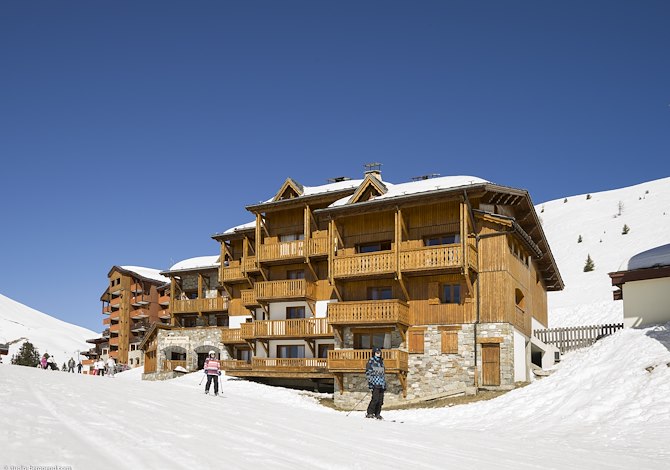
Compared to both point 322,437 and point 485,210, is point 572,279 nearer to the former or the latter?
point 485,210

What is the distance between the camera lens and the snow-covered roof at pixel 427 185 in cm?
3365

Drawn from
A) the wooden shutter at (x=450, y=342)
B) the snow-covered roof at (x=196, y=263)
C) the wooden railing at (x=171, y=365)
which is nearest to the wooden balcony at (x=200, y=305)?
the snow-covered roof at (x=196, y=263)

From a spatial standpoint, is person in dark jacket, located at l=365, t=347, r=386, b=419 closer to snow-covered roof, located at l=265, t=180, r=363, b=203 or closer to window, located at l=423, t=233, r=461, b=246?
window, located at l=423, t=233, r=461, b=246

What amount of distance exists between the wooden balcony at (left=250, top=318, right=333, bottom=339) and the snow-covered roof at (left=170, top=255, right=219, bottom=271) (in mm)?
14246

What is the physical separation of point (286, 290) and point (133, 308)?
4388cm

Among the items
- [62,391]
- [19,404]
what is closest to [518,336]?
[62,391]

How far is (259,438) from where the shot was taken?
11516 mm

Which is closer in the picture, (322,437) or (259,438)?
(259,438)

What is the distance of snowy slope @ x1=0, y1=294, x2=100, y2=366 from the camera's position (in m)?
132

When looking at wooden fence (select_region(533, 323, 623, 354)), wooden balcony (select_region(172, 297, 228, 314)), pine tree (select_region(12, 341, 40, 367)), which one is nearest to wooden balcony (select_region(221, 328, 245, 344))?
wooden balcony (select_region(172, 297, 228, 314))

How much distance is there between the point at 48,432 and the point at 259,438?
3.32 metres

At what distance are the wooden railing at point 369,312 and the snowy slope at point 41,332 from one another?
9309 centimetres

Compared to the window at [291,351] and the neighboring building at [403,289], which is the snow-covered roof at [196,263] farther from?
the window at [291,351]

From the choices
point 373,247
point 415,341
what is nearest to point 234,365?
point 373,247
